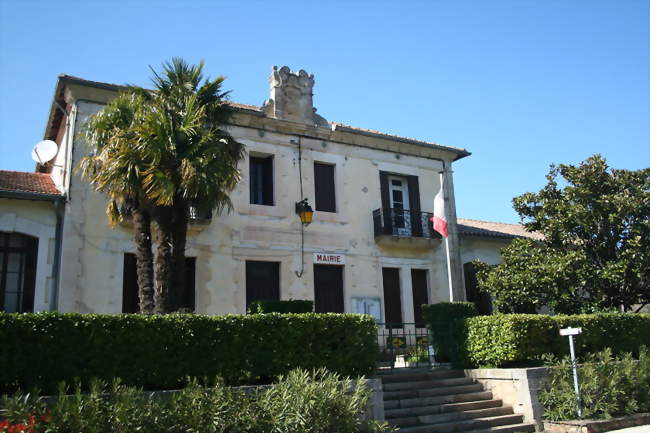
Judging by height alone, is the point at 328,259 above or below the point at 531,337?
above

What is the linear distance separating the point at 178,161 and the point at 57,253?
432 centimetres

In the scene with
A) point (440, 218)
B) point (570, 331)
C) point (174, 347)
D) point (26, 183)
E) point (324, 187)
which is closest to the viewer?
point (174, 347)

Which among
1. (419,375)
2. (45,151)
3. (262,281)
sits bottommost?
(419,375)

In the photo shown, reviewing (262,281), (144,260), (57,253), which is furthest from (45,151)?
(262,281)

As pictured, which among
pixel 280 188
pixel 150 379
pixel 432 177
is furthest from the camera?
pixel 432 177

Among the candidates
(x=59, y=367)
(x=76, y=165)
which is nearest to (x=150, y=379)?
(x=59, y=367)

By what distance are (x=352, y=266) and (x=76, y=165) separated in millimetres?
7733

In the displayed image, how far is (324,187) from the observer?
56.7 ft

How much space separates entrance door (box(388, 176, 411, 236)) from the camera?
703 inches

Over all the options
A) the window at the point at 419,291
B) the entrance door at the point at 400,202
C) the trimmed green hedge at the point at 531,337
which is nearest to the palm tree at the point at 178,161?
the trimmed green hedge at the point at 531,337

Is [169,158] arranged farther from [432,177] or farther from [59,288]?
[432,177]

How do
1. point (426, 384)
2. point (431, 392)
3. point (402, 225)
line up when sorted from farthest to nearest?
point (402, 225)
point (426, 384)
point (431, 392)

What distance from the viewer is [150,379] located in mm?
8742

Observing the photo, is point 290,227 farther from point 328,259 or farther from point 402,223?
point 402,223
